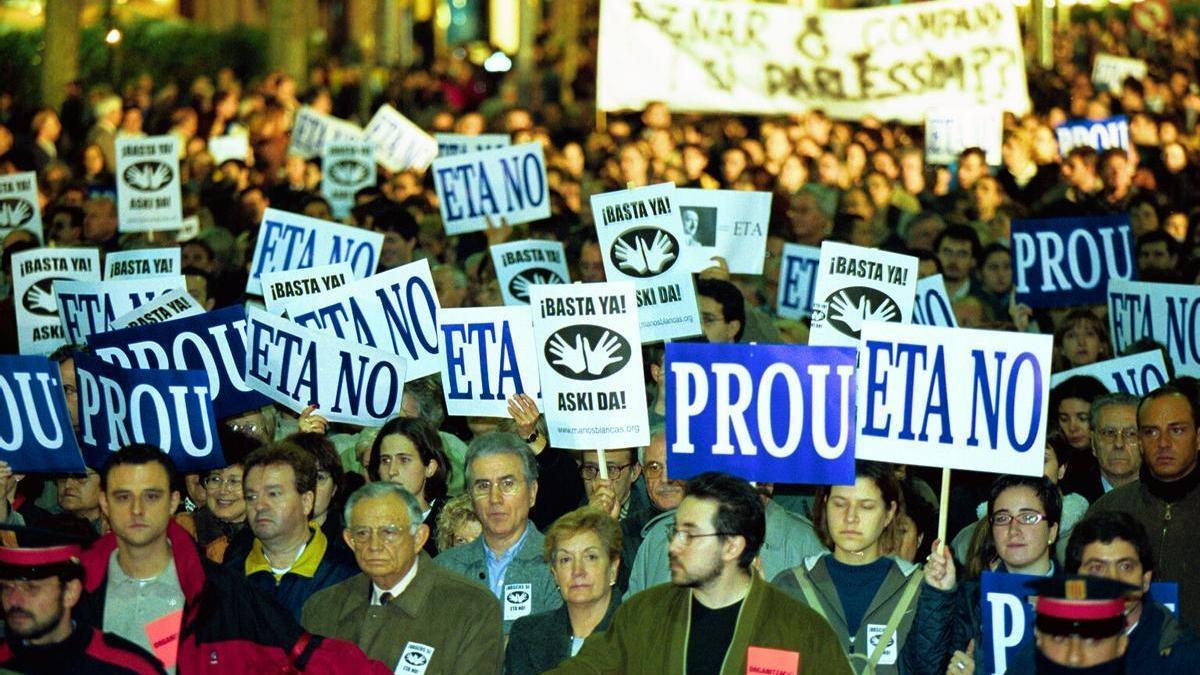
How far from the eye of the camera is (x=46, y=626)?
21.2 ft

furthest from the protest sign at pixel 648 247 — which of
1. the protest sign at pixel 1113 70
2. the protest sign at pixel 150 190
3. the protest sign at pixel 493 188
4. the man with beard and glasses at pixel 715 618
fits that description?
the protest sign at pixel 1113 70

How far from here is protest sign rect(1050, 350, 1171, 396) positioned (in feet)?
33.7

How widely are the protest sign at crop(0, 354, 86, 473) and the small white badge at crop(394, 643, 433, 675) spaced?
236cm

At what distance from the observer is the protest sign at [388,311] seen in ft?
34.2

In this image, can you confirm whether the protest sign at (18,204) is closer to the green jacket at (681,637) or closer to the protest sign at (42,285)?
the protest sign at (42,285)

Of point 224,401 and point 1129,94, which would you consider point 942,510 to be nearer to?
point 224,401

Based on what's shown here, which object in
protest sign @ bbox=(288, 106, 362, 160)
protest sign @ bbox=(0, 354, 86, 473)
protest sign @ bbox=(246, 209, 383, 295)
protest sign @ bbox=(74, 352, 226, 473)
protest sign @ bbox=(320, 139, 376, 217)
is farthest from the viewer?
protest sign @ bbox=(288, 106, 362, 160)

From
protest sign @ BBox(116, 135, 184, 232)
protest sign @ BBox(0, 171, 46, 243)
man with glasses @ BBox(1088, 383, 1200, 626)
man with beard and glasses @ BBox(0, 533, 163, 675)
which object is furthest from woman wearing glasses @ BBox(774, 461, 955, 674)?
protest sign @ BBox(0, 171, 46, 243)

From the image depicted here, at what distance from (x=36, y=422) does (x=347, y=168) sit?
9.56 meters

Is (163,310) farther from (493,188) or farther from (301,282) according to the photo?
(493,188)

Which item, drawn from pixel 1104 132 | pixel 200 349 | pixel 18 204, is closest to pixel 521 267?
pixel 200 349

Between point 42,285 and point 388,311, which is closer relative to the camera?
point 388,311

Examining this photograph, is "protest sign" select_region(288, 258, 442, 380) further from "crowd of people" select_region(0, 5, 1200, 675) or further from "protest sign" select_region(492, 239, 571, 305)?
"protest sign" select_region(492, 239, 571, 305)

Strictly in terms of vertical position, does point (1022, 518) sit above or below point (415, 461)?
below
